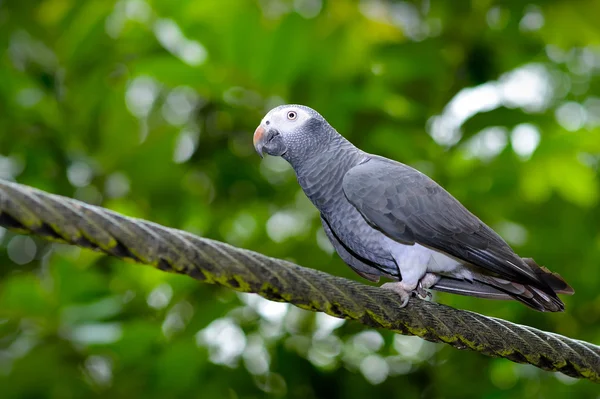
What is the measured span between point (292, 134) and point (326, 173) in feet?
0.39

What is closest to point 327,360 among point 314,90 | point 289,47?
point 314,90

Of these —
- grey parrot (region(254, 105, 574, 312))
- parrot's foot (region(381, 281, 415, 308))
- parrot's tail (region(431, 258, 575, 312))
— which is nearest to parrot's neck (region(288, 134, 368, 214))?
Result: grey parrot (region(254, 105, 574, 312))

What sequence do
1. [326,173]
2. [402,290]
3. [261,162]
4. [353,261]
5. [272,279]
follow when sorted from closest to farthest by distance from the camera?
[272,279], [402,290], [326,173], [353,261], [261,162]

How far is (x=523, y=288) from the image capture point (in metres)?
1.44

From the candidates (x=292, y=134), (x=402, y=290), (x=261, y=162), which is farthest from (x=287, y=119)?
(x=261, y=162)

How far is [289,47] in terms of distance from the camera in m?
2.05

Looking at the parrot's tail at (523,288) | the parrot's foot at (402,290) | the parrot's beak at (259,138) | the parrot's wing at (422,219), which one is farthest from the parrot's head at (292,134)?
the parrot's tail at (523,288)

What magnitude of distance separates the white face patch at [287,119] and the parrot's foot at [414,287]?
1.32ft

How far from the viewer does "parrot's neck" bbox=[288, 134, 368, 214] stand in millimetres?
1463

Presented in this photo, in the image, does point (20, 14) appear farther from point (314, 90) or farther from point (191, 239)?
point (191, 239)

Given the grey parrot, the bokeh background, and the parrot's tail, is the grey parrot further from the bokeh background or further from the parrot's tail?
the bokeh background

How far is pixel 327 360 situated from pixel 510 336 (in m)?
1.07

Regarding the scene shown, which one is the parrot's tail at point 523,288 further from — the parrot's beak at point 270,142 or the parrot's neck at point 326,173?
the parrot's beak at point 270,142

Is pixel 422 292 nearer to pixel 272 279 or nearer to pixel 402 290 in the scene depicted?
pixel 402 290
